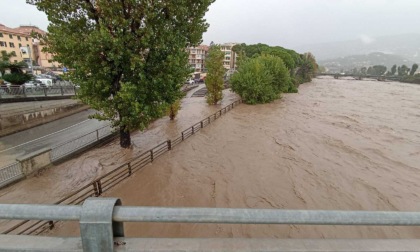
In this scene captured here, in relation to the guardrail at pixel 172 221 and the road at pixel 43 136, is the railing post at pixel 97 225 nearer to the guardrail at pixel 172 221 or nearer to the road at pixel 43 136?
the guardrail at pixel 172 221

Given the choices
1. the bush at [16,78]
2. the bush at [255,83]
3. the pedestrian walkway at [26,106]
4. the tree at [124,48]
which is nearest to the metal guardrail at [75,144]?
the tree at [124,48]

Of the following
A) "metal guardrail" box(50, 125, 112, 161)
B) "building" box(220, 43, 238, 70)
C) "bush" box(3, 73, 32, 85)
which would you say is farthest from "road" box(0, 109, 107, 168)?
"building" box(220, 43, 238, 70)

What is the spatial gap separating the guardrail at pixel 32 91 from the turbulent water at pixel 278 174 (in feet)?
30.4

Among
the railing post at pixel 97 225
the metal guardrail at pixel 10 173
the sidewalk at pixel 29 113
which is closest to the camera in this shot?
the railing post at pixel 97 225

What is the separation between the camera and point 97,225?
157 centimetres

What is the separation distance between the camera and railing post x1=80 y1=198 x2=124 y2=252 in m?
1.57

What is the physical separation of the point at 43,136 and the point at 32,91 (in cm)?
552

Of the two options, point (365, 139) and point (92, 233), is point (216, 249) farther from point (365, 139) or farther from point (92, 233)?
point (365, 139)

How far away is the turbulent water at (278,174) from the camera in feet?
24.6

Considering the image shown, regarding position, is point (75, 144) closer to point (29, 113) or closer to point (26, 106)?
point (29, 113)

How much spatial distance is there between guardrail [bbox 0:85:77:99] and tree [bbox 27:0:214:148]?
853 centimetres

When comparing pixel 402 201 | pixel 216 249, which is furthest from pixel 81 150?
pixel 402 201

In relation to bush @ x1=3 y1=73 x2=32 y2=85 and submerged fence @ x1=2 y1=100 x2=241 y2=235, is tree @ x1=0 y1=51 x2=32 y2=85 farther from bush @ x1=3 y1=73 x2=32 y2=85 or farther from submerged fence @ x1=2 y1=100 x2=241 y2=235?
submerged fence @ x1=2 y1=100 x2=241 y2=235

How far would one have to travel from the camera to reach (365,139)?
17.3m
